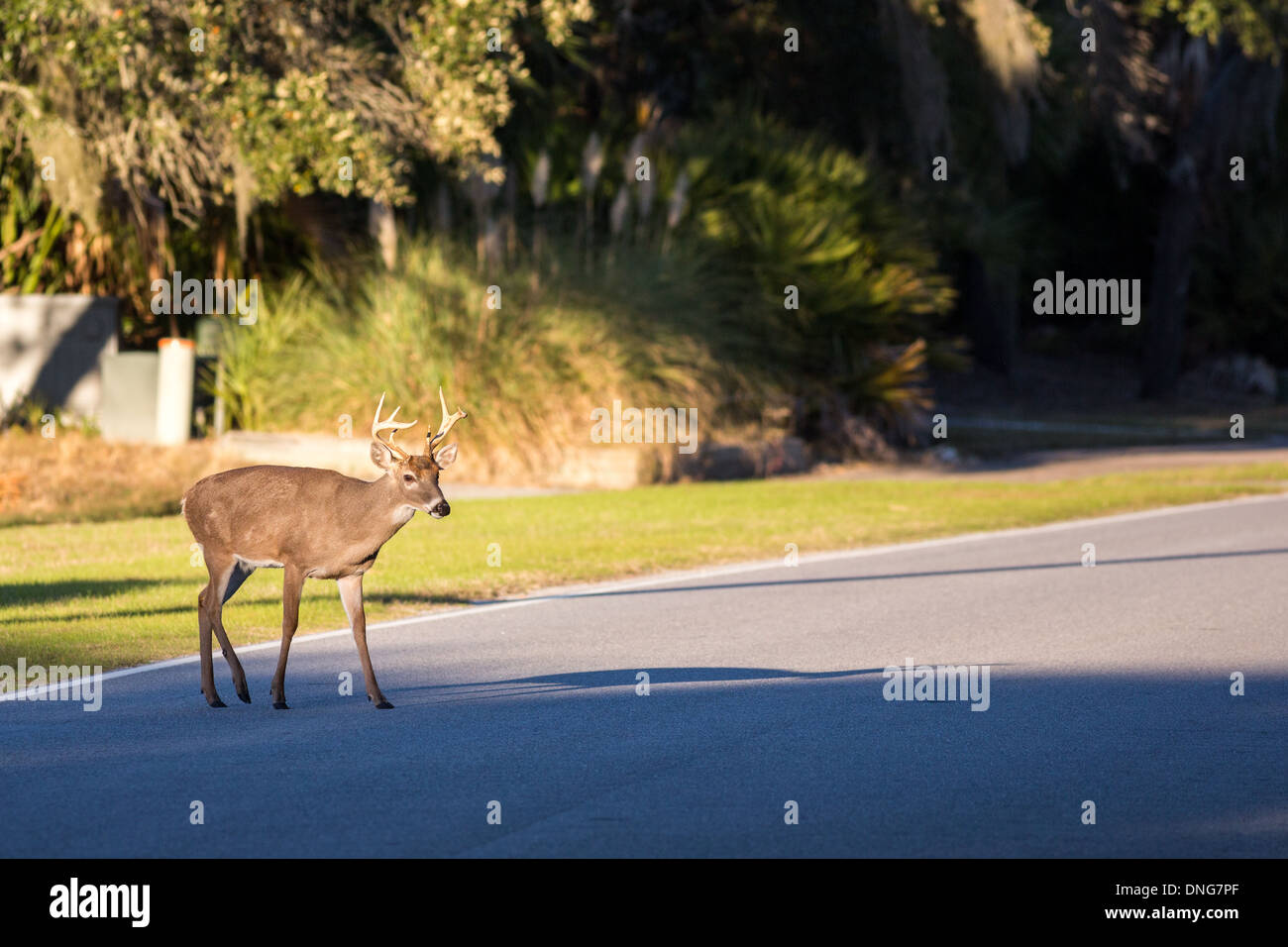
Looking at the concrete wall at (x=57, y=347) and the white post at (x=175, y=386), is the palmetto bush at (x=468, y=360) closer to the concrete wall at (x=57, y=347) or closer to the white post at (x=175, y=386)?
the white post at (x=175, y=386)

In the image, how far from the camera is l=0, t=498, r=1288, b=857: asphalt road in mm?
6574

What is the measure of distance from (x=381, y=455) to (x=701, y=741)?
1.90m

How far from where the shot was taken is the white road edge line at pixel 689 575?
33.5 ft

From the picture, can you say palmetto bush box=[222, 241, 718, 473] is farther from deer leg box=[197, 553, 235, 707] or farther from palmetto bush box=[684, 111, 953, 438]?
deer leg box=[197, 553, 235, 707]

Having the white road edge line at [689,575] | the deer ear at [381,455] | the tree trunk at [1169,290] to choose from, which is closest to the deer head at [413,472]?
the deer ear at [381,455]

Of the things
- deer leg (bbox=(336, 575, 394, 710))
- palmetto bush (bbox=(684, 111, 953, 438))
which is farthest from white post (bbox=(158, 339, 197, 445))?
deer leg (bbox=(336, 575, 394, 710))

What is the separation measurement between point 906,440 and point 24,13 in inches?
542

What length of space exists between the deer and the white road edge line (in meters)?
1.22

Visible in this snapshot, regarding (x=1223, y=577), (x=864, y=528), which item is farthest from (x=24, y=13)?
(x=1223, y=577)

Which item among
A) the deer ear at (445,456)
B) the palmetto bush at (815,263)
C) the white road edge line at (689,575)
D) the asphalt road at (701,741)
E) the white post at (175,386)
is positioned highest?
the palmetto bush at (815,263)

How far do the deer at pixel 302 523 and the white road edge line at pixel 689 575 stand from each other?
4.01 ft

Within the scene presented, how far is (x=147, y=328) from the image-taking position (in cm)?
2531

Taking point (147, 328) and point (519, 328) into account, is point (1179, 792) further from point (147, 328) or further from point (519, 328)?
point (147, 328)

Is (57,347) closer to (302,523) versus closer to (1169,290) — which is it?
(302,523)
